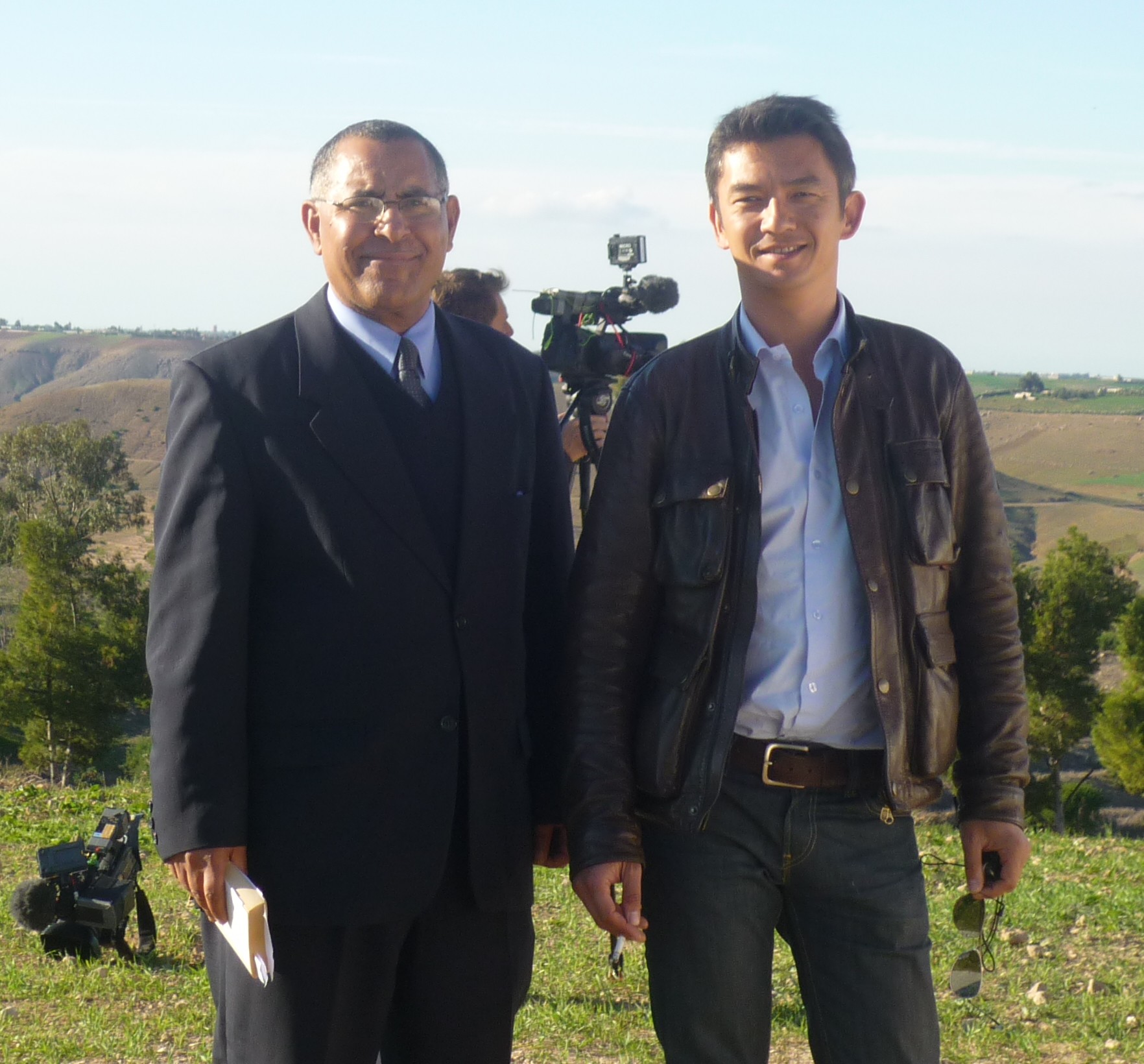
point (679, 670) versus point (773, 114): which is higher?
point (773, 114)

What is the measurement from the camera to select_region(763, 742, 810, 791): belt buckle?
2.34 meters

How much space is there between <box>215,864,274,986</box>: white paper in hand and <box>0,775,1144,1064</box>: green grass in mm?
1897

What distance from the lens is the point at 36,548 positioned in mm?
32938

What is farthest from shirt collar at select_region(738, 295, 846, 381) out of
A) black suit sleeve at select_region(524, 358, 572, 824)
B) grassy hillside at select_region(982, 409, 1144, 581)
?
grassy hillside at select_region(982, 409, 1144, 581)

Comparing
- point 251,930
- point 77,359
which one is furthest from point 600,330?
point 77,359

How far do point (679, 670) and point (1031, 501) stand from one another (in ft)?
244

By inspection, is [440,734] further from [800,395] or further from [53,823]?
[53,823]

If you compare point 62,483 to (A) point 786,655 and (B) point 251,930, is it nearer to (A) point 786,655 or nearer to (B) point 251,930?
(B) point 251,930

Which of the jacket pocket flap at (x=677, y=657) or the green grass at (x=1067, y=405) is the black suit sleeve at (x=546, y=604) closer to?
the jacket pocket flap at (x=677, y=657)

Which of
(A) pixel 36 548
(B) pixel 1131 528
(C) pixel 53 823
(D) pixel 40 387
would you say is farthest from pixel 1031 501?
(D) pixel 40 387

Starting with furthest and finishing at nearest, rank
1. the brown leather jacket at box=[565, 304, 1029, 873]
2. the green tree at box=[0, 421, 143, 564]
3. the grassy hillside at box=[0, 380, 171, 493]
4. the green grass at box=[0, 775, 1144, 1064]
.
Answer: the grassy hillside at box=[0, 380, 171, 493], the green tree at box=[0, 421, 143, 564], the green grass at box=[0, 775, 1144, 1064], the brown leather jacket at box=[565, 304, 1029, 873]

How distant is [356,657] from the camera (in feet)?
7.56

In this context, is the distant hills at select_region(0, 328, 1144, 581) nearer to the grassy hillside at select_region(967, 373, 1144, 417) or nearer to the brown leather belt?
the grassy hillside at select_region(967, 373, 1144, 417)

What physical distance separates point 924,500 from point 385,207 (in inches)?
43.4
